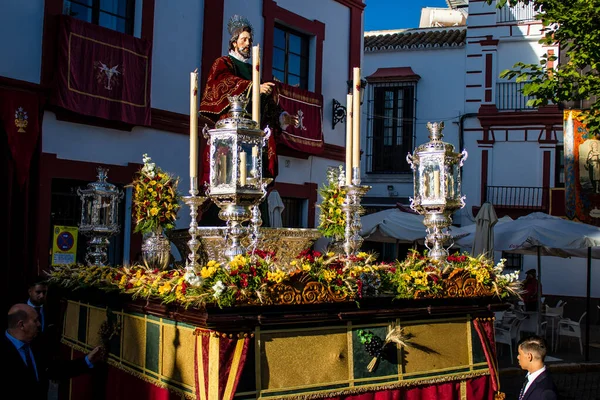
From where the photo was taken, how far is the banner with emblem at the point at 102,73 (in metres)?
9.02

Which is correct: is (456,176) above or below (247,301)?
above

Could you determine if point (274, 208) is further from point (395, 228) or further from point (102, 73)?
point (395, 228)

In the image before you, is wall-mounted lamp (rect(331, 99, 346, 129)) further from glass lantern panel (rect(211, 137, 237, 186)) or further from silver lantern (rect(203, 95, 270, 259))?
glass lantern panel (rect(211, 137, 237, 186))

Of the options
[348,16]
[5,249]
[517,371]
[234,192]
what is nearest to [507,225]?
[517,371]

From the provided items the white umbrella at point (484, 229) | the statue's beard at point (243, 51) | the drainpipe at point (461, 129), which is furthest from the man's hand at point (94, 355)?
the drainpipe at point (461, 129)

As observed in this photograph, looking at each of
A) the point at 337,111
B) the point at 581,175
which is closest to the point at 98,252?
the point at 337,111

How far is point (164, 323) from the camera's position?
462cm

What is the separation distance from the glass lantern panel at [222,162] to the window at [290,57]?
28.0ft

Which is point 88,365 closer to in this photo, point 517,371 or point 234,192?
point 234,192

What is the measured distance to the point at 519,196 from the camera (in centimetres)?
1950

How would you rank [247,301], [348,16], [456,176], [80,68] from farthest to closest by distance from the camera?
[348,16] → [80,68] → [456,176] → [247,301]

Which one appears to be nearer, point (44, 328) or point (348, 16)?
point (44, 328)

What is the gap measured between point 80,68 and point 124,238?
244 centimetres

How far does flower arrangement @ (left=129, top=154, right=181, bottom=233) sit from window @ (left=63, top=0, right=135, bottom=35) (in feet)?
16.1
